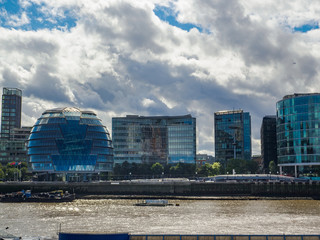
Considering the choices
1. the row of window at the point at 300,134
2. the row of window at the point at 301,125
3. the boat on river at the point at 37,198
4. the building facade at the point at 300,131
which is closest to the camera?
the boat on river at the point at 37,198

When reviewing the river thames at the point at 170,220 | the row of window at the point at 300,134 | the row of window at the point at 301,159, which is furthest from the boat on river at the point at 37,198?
the row of window at the point at 300,134

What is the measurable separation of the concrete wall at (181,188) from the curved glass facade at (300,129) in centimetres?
3477

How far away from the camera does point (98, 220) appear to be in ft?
270

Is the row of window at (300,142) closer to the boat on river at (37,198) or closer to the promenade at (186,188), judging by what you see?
the promenade at (186,188)

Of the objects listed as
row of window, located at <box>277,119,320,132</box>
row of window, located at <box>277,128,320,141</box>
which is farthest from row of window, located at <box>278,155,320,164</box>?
row of window, located at <box>277,119,320,132</box>

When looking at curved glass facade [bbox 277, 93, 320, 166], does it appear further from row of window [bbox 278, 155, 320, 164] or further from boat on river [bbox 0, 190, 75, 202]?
boat on river [bbox 0, 190, 75, 202]

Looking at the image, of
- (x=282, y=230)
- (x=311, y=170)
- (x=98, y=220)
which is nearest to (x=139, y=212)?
(x=98, y=220)

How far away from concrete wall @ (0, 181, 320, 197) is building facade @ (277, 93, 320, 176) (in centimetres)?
3483

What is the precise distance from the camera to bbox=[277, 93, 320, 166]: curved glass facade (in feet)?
551

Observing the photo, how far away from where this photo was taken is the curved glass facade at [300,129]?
551 ft

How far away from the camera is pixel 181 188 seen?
146875mm

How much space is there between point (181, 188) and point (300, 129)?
185ft

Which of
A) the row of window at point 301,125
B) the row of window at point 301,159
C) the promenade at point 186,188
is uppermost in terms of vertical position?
the row of window at point 301,125

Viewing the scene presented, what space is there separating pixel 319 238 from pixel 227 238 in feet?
28.3
